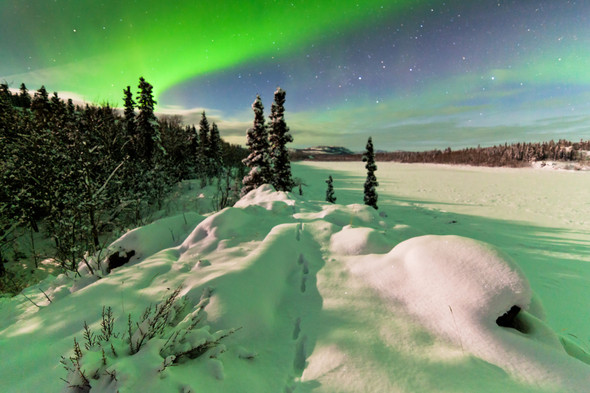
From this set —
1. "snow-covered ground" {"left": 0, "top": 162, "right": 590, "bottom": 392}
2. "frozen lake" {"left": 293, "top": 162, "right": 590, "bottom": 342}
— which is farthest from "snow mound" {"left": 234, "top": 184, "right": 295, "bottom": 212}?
"frozen lake" {"left": 293, "top": 162, "right": 590, "bottom": 342}

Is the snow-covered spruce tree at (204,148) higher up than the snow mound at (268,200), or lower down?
higher up

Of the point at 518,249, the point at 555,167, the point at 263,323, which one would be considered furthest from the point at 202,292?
the point at 555,167

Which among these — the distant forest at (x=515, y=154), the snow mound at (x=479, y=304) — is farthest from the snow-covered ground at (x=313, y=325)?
the distant forest at (x=515, y=154)

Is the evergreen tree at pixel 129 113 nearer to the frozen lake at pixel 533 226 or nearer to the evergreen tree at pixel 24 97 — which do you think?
the frozen lake at pixel 533 226

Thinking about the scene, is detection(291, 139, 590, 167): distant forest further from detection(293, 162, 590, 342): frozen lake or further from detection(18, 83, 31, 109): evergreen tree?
detection(18, 83, 31, 109): evergreen tree

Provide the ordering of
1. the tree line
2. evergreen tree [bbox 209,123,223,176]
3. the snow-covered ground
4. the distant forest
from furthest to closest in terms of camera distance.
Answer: the distant forest
evergreen tree [bbox 209,123,223,176]
the tree line
the snow-covered ground

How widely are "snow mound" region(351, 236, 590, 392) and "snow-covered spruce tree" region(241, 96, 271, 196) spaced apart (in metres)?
17.5

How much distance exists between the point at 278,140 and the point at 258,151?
212cm

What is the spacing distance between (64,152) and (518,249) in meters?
23.7

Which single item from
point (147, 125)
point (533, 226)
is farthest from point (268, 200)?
point (147, 125)

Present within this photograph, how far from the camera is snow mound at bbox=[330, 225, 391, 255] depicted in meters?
4.33

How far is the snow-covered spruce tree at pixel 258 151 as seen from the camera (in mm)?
19922

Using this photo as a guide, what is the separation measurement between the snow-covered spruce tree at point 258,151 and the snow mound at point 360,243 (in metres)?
15.6

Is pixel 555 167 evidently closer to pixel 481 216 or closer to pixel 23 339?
pixel 481 216
